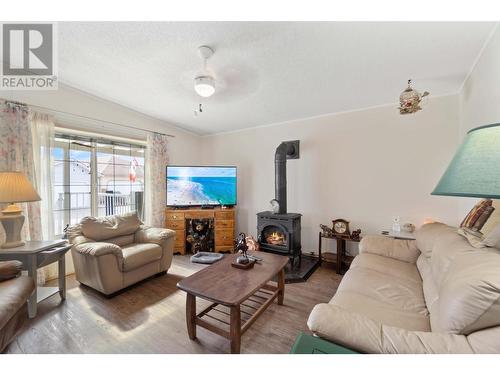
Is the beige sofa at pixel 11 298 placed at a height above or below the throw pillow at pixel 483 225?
below

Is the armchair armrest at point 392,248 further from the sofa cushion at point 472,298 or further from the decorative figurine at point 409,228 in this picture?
the sofa cushion at point 472,298

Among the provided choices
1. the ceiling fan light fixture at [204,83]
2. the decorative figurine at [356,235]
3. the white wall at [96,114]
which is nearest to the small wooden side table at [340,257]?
the decorative figurine at [356,235]

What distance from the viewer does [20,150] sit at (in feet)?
7.44

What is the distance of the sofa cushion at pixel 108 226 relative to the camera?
242 cm

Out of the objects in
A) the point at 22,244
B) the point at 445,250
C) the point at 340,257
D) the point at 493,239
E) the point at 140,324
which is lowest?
the point at 140,324

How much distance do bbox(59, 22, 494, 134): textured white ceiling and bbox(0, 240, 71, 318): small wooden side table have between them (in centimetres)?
184

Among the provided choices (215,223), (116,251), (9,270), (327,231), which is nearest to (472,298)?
(327,231)

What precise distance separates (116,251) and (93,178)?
1.55m

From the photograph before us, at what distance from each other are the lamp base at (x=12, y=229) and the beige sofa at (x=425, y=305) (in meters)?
2.74

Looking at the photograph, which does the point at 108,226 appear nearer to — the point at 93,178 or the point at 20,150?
the point at 93,178

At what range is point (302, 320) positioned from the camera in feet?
5.99
